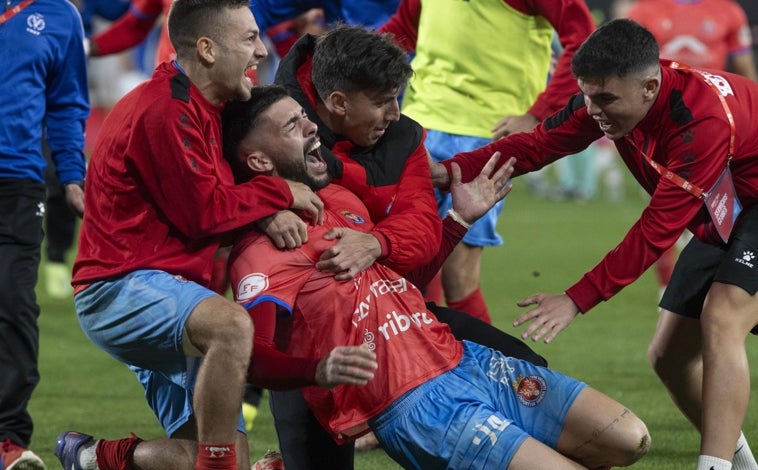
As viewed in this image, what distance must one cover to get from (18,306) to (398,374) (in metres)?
2.09

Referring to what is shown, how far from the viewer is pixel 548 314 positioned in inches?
180

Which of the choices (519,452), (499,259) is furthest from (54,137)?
(499,259)

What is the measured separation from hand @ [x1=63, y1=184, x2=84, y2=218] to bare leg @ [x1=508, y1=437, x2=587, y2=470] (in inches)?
101

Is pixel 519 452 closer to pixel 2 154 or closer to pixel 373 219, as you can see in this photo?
pixel 373 219

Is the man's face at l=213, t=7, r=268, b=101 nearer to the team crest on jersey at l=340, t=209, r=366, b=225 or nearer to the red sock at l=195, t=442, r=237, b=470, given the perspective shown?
the team crest on jersey at l=340, t=209, r=366, b=225

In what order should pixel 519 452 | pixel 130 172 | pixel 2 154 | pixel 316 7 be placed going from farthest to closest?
pixel 316 7 → pixel 2 154 → pixel 130 172 → pixel 519 452

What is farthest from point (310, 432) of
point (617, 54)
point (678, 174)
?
point (617, 54)

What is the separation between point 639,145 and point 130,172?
6.12 ft

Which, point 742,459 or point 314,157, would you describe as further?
point 742,459

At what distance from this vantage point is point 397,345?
4.19m

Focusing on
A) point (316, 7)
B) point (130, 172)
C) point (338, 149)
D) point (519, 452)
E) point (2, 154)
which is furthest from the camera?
point (316, 7)

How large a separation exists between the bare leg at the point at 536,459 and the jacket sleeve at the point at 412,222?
0.80 meters

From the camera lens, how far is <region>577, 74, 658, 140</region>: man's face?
Answer: 4656 millimetres

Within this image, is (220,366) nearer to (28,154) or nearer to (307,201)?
(307,201)
